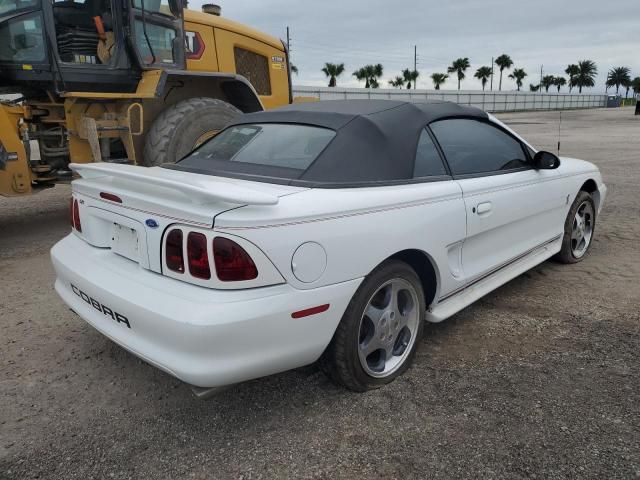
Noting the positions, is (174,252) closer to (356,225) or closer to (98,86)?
(356,225)

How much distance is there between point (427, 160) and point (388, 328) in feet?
3.32

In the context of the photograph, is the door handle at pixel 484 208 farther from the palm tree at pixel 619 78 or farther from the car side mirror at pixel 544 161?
the palm tree at pixel 619 78

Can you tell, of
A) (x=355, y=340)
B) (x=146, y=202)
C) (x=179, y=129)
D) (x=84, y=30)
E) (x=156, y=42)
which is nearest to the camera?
(x=146, y=202)

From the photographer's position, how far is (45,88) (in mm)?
5562

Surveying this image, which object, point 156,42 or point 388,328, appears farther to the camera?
point 156,42

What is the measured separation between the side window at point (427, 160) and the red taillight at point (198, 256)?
132 cm

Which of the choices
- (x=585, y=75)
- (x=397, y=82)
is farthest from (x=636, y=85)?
(x=397, y=82)

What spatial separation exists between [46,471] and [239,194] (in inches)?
56.0

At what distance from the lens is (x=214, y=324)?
2074mm

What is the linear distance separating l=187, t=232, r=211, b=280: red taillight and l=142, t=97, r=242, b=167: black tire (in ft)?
13.1

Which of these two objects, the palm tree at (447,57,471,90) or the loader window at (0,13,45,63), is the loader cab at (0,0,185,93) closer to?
the loader window at (0,13,45,63)

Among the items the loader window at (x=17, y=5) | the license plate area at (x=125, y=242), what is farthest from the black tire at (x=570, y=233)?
the loader window at (x=17, y=5)

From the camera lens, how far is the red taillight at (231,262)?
212 cm

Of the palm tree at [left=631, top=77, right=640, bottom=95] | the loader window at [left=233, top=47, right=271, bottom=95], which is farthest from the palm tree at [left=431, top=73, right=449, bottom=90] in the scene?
the loader window at [left=233, top=47, right=271, bottom=95]
